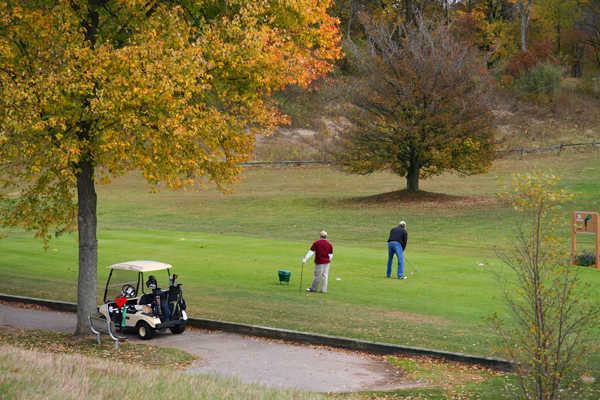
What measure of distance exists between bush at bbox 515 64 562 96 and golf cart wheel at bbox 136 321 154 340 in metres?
73.4

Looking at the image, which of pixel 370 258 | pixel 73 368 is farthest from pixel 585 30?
pixel 73 368

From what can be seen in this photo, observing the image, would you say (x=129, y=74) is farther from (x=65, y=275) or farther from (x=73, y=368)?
(x=65, y=275)

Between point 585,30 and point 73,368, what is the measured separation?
303ft

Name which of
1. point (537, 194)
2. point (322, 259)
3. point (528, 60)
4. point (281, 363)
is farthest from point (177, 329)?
point (528, 60)

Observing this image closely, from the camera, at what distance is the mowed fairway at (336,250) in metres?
20.8

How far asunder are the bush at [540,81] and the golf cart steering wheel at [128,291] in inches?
2853

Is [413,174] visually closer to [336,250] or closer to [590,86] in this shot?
[336,250]

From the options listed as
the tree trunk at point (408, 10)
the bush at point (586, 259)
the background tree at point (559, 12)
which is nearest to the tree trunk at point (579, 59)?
the background tree at point (559, 12)

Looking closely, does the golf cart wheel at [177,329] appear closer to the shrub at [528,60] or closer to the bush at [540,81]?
the bush at [540,81]

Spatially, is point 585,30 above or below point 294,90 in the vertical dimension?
above

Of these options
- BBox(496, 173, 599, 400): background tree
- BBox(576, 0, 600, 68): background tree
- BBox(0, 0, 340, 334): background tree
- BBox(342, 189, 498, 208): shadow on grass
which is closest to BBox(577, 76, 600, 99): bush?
BBox(576, 0, 600, 68): background tree

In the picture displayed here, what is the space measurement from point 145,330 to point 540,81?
242 ft

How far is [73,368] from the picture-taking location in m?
12.5

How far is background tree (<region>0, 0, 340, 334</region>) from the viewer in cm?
1688
